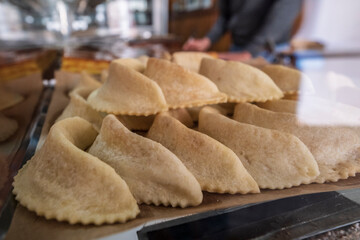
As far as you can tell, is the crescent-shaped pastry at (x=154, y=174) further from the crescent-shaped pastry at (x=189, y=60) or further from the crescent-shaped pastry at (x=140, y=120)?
the crescent-shaped pastry at (x=189, y=60)

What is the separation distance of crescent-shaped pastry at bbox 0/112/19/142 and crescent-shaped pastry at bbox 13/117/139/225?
0.31 metres

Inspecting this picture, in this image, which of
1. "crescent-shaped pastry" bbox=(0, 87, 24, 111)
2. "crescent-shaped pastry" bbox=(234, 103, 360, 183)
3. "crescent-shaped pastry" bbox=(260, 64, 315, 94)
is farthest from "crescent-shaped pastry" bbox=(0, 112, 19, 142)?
"crescent-shaped pastry" bbox=(260, 64, 315, 94)

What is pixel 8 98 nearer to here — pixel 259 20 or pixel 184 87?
pixel 184 87

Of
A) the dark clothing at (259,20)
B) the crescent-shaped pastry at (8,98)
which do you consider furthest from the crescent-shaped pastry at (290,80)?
the dark clothing at (259,20)

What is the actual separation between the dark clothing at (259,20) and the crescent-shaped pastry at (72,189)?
2.35 meters

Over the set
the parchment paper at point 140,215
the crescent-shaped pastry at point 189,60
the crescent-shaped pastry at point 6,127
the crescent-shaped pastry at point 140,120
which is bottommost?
the parchment paper at point 140,215

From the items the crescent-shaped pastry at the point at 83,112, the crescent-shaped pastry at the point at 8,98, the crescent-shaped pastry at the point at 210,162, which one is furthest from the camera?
the crescent-shaped pastry at the point at 8,98

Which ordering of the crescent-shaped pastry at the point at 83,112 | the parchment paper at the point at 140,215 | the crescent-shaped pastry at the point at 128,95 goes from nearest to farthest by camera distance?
the parchment paper at the point at 140,215 → the crescent-shaped pastry at the point at 128,95 → the crescent-shaped pastry at the point at 83,112

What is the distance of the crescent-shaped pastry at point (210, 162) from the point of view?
2.14 ft

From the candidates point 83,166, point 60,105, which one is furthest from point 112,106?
point 60,105

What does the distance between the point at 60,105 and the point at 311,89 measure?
1.08m

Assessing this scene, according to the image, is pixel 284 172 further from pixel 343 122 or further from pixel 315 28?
pixel 315 28

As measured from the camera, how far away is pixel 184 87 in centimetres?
94

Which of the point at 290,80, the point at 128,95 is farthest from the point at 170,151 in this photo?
the point at 290,80
